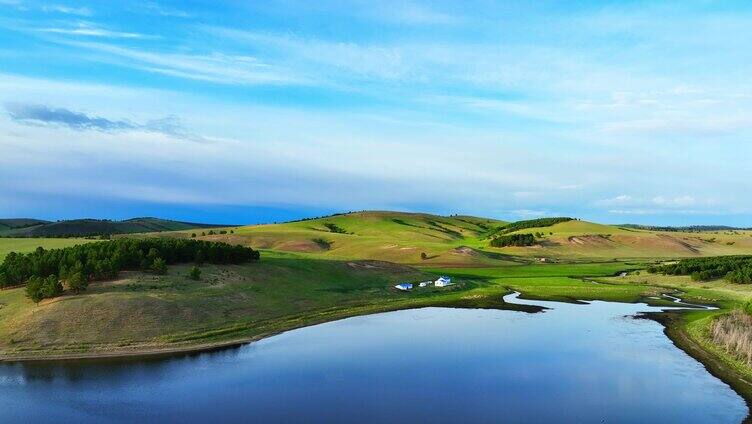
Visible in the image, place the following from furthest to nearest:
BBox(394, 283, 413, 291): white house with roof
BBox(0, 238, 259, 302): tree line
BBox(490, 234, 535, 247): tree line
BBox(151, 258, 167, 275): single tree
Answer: BBox(490, 234, 535, 247): tree line < BBox(394, 283, 413, 291): white house with roof < BBox(151, 258, 167, 275): single tree < BBox(0, 238, 259, 302): tree line

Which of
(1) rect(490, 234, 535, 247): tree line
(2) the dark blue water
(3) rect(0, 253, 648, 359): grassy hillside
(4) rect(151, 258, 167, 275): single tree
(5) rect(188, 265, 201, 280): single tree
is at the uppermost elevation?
(1) rect(490, 234, 535, 247): tree line

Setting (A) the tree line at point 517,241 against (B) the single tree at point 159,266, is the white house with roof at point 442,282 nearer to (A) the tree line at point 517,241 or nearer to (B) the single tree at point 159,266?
(B) the single tree at point 159,266

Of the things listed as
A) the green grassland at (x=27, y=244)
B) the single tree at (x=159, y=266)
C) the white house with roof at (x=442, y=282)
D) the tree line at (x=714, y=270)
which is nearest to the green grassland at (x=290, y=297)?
the green grassland at (x=27, y=244)

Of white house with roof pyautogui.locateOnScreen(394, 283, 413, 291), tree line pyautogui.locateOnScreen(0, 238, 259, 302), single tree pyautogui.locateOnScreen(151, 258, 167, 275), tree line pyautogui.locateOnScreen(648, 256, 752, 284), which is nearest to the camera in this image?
tree line pyautogui.locateOnScreen(0, 238, 259, 302)

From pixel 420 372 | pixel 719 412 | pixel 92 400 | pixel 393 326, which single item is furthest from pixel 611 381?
pixel 92 400

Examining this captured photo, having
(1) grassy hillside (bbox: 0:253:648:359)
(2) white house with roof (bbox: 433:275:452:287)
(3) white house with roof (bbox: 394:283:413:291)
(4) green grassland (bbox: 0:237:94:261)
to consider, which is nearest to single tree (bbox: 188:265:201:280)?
(1) grassy hillside (bbox: 0:253:648:359)

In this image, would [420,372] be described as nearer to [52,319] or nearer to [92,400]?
[92,400]

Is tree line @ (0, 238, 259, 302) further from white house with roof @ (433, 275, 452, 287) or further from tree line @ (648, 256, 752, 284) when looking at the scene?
tree line @ (648, 256, 752, 284)

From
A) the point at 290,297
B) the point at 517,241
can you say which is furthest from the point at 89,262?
the point at 517,241
